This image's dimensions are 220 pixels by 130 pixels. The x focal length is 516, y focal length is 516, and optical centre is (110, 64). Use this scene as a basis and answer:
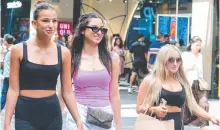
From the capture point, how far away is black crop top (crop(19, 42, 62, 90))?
4043 millimetres

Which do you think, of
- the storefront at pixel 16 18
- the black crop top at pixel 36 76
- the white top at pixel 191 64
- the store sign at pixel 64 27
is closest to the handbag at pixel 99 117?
the black crop top at pixel 36 76

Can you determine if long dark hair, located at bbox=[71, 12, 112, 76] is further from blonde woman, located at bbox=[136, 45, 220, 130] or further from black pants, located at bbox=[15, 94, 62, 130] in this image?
Result: black pants, located at bbox=[15, 94, 62, 130]

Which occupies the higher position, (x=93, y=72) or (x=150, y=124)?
(x=93, y=72)

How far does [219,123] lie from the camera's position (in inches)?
199

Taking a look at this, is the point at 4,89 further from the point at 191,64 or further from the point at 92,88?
the point at 92,88

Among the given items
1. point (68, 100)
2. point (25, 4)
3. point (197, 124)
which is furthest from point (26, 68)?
point (25, 4)

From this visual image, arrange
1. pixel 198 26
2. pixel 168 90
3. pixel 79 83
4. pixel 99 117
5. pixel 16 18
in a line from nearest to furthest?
pixel 99 117 < pixel 79 83 < pixel 168 90 < pixel 198 26 < pixel 16 18

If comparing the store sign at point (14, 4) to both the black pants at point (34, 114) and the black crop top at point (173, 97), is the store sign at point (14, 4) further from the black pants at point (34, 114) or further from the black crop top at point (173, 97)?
the black pants at point (34, 114)

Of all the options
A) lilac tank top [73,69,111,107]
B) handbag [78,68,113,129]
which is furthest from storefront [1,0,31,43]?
handbag [78,68,113,129]

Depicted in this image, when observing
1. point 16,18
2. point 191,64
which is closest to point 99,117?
point 191,64

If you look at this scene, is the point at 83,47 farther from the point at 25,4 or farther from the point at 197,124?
the point at 25,4

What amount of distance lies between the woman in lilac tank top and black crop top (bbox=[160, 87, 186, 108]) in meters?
0.46

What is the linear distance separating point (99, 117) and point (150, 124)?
53 cm

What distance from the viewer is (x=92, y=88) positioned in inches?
180
